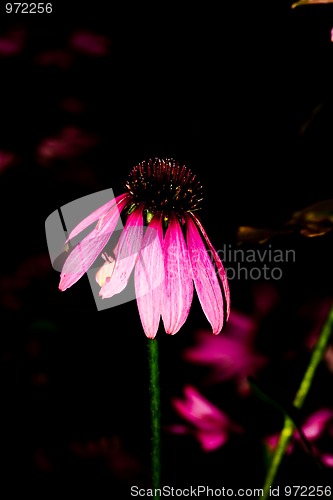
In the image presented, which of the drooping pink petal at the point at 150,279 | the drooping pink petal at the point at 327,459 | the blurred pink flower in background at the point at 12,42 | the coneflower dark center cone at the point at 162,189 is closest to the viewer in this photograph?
the drooping pink petal at the point at 150,279

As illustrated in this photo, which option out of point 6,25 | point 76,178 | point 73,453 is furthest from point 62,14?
point 73,453

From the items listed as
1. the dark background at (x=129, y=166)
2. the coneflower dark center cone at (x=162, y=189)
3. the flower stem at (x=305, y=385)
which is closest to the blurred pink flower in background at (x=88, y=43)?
the dark background at (x=129, y=166)

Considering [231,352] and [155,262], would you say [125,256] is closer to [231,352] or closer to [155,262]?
[155,262]

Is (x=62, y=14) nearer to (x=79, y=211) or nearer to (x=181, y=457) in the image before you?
(x=79, y=211)

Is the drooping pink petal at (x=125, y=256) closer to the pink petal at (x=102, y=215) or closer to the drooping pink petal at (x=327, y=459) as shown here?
the pink petal at (x=102, y=215)

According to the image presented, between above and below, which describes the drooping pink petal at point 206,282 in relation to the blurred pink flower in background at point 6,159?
below

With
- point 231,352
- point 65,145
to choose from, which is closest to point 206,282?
point 231,352

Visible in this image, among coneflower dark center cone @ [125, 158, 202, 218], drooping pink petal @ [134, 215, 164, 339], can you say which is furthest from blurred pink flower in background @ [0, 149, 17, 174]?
drooping pink petal @ [134, 215, 164, 339]
